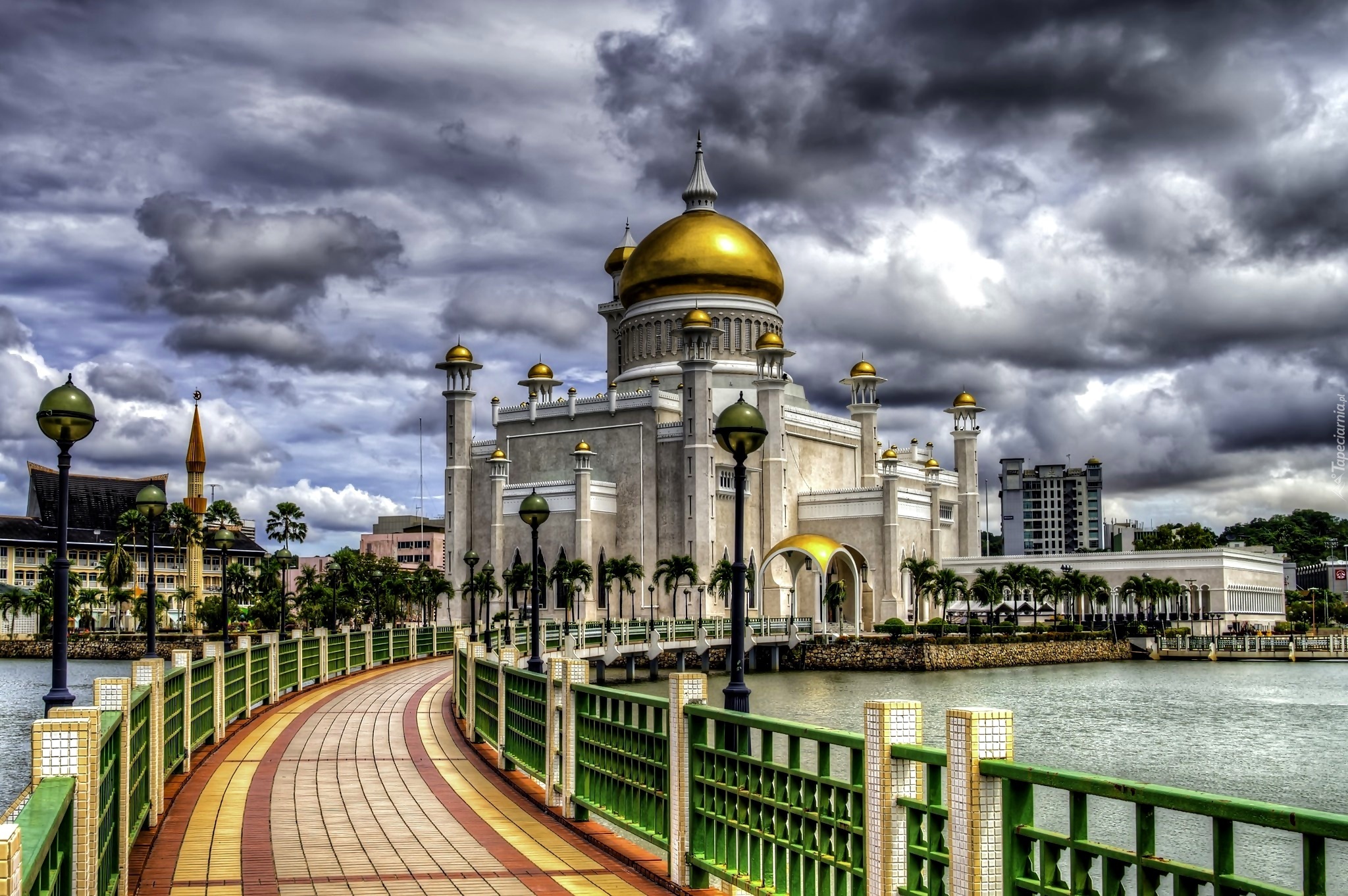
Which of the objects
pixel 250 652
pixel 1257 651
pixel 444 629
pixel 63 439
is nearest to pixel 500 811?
pixel 63 439

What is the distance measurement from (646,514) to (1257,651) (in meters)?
32.1

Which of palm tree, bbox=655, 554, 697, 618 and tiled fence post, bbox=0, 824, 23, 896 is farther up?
tiled fence post, bbox=0, 824, 23, 896

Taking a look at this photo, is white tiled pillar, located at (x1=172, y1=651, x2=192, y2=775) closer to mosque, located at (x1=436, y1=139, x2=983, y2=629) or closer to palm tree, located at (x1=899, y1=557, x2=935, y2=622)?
mosque, located at (x1=436, y1=139, x2=983, y2=629)

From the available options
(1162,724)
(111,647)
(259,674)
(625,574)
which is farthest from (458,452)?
(259,674)

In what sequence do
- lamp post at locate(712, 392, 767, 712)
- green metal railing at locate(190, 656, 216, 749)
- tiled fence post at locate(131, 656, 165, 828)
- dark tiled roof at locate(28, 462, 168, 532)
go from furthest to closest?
A: 1. dark tiled roof at locate(28, 462, 168, 532)
2. green metal railing at locate(190, 656, 216, 749)
3. lamp post at locate(712, 392, 767, 712)
4. tiled fence post at locate(131, 656, 165, 828)

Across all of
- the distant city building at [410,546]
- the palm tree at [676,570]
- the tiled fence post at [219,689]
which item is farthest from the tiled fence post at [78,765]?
the distant city building at [410,546]

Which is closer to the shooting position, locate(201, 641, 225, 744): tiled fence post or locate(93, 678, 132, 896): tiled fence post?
locate(93, 678, 132, 896): tiled fence post

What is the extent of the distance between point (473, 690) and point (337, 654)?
12301mm

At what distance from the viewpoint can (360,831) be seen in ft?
35.5

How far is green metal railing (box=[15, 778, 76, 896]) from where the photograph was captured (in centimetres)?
458

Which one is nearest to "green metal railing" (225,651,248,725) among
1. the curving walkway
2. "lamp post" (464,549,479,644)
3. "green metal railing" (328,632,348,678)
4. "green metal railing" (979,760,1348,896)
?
the curving walkway

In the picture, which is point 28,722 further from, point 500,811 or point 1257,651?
point 1257,651

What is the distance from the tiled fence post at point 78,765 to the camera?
6148mm

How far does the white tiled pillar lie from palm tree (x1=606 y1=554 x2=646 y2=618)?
47.3m
